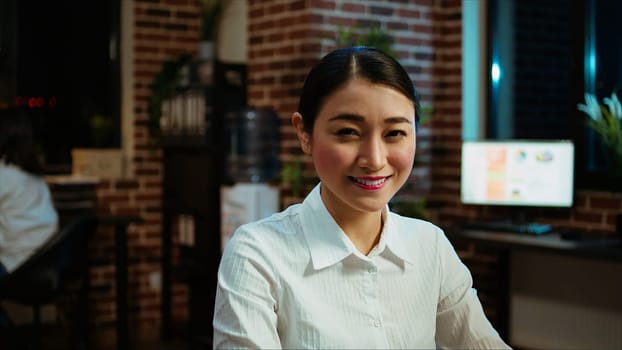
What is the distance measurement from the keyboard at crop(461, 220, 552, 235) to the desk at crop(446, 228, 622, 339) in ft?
0.11

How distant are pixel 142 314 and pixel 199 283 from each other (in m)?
1.01

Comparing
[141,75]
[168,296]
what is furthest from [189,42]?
[168,296]

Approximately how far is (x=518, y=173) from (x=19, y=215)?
255cm

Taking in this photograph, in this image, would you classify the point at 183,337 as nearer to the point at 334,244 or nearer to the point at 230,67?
the point at 230,67

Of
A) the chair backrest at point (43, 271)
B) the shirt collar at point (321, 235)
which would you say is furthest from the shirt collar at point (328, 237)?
the chair backrest at point (43, 271)

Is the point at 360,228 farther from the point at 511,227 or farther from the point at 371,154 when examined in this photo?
Result: the point at 511,227

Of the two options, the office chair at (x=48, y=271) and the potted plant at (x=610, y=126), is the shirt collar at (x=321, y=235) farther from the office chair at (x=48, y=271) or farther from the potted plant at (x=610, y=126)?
the office chair at (x=48, y=271)

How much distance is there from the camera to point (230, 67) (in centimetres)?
501

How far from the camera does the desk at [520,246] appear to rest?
3.58 meters

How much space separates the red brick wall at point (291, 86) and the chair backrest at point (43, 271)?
2.40 feet

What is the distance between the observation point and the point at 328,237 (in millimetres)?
1373

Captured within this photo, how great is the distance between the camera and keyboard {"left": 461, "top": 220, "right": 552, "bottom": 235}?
4.10 metres

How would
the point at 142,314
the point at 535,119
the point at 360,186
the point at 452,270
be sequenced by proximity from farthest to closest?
1. the point at 142,314
2. the point at 535,119
3. the point at 452,270
4. the point at 360,186

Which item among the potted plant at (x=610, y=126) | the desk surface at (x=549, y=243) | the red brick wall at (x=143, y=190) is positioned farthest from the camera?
A: the red brick wall at (x=143, y=190)
